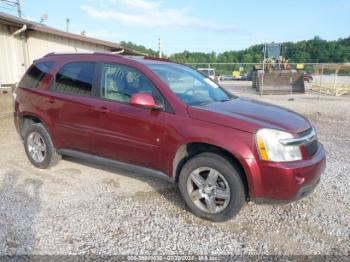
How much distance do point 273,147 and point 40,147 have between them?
3715 mm

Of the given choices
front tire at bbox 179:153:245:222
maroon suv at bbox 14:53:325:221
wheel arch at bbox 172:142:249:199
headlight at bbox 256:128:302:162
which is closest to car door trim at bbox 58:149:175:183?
maroon suv at bbox 14:53:325:221

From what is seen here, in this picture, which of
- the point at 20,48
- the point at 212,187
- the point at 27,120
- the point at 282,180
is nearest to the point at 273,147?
the point at 282,180

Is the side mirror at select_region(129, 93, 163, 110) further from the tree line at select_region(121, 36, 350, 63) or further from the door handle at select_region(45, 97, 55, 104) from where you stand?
the tree line at select_region(121, 36, 350, 63)

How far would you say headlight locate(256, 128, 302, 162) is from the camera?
3.11 meters

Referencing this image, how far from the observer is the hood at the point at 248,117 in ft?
10.7

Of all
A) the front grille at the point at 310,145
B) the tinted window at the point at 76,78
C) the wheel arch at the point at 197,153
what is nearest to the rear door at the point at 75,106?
the tinted window at the point at 76,78

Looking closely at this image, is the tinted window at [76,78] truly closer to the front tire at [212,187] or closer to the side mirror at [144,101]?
the side mirror at [144,101]

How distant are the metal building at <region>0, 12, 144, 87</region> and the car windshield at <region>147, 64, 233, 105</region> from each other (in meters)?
7.18

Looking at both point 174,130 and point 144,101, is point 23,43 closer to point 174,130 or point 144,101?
point 144,101

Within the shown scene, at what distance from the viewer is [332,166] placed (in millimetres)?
5254

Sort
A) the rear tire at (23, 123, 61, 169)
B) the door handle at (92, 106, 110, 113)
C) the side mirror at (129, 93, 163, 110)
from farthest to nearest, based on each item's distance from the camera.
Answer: the rear tire at (23, 123, 61, 169) < the door handle at (92, 106, 110, 113) < the side mirror at (129, 93, 163, 110)

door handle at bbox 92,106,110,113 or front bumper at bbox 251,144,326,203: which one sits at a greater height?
door handle at bbox 92,106,110,113

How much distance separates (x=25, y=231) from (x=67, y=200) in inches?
30.5

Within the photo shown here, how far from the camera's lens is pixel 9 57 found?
1111cm
